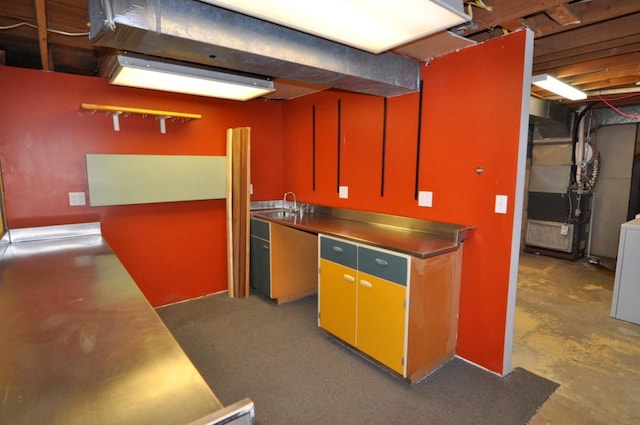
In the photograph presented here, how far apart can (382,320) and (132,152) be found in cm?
276

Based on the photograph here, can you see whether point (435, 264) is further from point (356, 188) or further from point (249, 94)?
point (249, 94)

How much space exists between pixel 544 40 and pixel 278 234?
2888 mm

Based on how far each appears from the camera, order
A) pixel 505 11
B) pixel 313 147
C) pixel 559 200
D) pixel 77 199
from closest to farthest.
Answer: pixel 505 11 < pixel 77 199 < pixel 313 147 < pixel 559 200

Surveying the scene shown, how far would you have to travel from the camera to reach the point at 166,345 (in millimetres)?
1125

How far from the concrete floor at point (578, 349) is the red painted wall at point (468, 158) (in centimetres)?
43

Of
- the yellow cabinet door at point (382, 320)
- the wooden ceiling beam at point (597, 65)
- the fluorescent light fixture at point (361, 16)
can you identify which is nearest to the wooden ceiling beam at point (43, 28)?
the fluorescent light fixture at point (361, 16)

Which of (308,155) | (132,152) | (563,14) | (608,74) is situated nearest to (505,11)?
(563,14)

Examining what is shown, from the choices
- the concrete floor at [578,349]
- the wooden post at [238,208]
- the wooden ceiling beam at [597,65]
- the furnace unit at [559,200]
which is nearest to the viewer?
the concrete floor at [578,349]

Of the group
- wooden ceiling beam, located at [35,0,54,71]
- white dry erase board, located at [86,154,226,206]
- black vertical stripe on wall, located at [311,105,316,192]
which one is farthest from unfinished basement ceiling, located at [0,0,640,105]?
white dry erase board, located at [86,154,226,206]

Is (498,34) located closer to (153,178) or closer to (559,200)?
(153,178)

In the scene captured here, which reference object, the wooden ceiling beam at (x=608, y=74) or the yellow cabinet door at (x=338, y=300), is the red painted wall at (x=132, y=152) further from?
the wooden ceiling beam at (x=608, y=74)

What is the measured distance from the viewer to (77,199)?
3047 mm

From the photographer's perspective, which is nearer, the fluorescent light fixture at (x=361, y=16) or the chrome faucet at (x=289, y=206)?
the fluorescent light fixture at (x=361, y=16)

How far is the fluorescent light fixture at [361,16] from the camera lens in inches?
52.9
